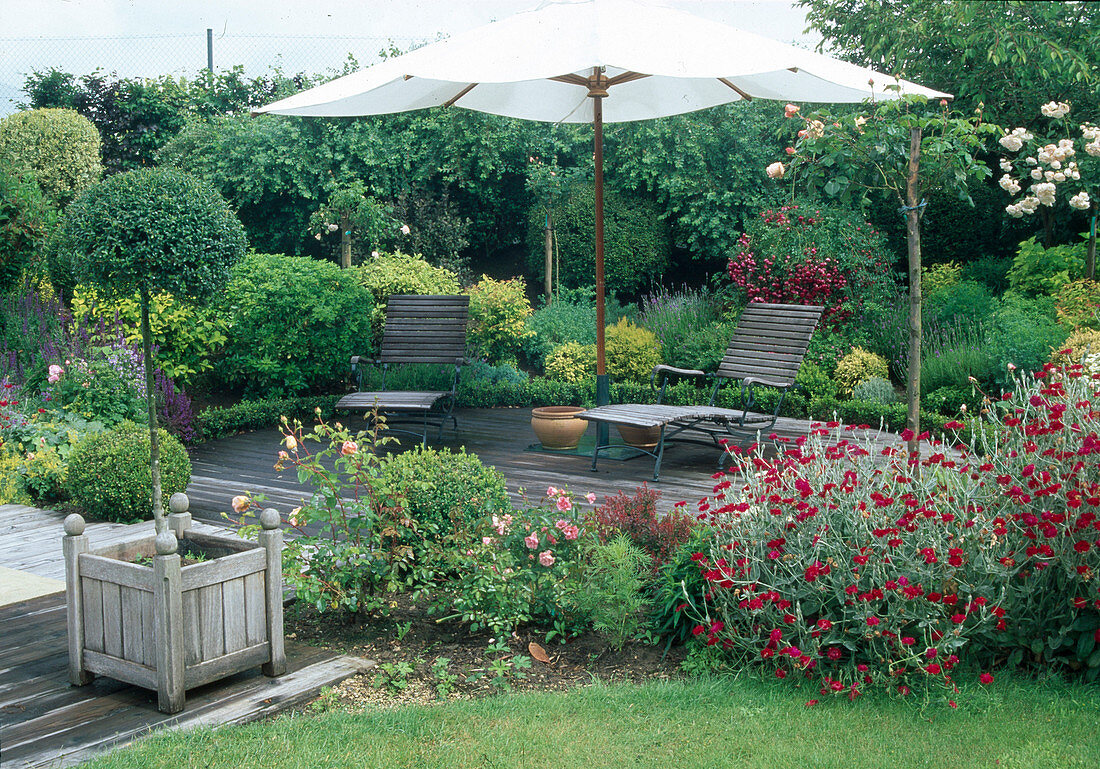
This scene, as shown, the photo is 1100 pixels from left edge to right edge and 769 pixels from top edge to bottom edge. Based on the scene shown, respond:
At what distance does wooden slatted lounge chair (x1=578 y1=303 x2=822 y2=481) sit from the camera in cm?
603

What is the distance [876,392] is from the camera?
7.87 meters

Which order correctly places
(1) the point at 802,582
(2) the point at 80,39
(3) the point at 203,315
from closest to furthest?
(1) the point at 802,582 < (3) the point at 203,315 < (2) the point at 80,39

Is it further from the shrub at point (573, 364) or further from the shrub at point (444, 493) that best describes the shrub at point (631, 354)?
the shrub at point (444, 493)

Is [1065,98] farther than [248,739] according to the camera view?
Yes

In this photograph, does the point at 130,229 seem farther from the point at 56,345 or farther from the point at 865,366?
the point at 865,366

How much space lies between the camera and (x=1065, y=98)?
898cm

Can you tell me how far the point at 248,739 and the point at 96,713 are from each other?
1.86 feet

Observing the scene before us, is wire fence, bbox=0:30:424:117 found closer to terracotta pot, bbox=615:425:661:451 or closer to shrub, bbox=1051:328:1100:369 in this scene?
terracotta pot, bbox=615:425:661:451

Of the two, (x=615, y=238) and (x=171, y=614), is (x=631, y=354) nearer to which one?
(x=615, y=238)

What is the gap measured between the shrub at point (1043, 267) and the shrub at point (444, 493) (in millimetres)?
6887

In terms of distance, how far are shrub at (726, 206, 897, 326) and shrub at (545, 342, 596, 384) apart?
5.90 feet

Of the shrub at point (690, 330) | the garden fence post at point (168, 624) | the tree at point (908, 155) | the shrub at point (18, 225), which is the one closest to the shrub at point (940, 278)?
the shrub at point (690, 330)

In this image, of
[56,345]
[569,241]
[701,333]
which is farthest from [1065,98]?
[56,345]

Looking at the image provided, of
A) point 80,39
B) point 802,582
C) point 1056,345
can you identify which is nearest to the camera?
point 802,582
